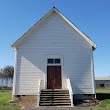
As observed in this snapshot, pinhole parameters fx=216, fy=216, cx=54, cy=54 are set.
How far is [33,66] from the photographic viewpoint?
1938cm

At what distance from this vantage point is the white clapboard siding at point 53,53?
62.9ft

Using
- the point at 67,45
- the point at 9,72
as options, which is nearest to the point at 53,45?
the point at 67,45

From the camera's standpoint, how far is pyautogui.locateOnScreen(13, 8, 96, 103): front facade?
1917 cm

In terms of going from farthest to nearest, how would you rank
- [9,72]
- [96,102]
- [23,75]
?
[9,72] < [23,75] < [96,102]

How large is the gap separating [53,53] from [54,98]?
4.46 m

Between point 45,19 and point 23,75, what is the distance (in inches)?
221

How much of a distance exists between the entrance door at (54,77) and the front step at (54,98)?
1197 millimetres

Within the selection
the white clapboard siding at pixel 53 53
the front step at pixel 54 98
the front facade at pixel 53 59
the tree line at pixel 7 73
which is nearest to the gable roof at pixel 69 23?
the front facade at pixel 53 59

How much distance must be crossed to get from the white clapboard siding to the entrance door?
440 millimetres

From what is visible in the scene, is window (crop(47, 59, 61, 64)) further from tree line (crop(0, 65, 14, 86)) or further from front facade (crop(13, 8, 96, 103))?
tree line (crop(0, 65, 14, 86))

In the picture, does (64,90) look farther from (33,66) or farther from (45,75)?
(33,66)

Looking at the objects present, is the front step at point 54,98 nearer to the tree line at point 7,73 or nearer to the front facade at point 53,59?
the front facade at point 53,59

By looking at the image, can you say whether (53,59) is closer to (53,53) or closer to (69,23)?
(53,53)

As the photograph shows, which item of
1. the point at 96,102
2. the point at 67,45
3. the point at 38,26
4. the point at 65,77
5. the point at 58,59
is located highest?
the point at 38,26
